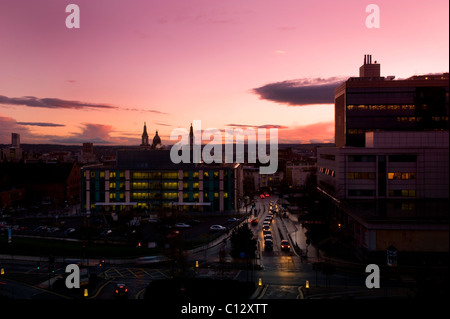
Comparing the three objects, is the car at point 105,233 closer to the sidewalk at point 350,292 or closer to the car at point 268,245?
the car at point 268,245

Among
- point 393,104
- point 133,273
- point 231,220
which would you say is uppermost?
point 393,104

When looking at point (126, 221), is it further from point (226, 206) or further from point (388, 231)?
point (388, 231)

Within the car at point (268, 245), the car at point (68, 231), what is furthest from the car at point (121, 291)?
the car at point (68, 231)

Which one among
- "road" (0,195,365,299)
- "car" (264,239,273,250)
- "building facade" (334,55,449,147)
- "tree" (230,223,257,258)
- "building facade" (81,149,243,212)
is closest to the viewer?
"road" (0,195,365,299)

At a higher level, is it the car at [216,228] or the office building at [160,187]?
the office building at [160,187]

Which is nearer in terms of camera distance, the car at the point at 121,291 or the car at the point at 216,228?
the car at the point at 121,291

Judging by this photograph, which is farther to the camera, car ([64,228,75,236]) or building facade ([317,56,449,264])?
car ([64,228,75,236])

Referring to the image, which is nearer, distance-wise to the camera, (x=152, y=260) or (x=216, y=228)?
(x=152, y=260)

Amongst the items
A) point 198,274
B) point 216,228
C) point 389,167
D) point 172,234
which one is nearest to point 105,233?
point 172,234

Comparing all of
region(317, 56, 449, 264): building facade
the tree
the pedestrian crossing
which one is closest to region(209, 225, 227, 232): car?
the tree

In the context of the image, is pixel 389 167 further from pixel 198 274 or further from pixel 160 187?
pixel 160 187

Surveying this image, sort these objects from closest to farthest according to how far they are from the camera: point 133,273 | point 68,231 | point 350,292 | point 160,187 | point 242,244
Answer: point 350,292 → point 133,273 → point 242,244 → point 68,231 → point 160,187

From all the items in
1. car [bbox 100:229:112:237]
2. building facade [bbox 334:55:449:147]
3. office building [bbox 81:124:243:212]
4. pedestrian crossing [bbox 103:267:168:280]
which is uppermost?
building facade [bbox 334:55:449:147]

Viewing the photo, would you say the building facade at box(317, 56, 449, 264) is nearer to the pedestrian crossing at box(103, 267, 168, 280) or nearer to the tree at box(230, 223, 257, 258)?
the tree at box(230, 223, 257, 258)
